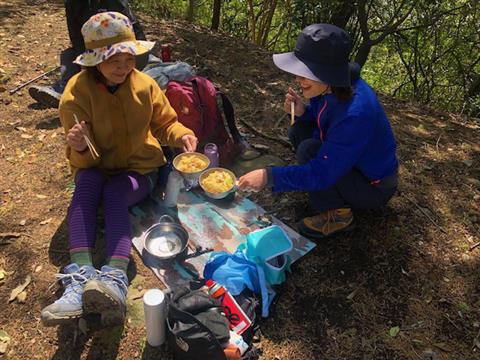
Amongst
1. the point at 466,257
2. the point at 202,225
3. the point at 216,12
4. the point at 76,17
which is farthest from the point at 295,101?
the point at 216,12

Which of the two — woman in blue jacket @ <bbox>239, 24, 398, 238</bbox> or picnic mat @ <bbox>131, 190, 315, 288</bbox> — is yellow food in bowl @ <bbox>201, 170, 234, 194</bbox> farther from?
woman in blue jacket @ <bbox>239, 24, 398, 238</bbox>

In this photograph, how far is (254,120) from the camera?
15.8ft

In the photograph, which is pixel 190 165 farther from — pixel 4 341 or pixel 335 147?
pixel 4 341

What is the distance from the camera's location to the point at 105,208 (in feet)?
9.53

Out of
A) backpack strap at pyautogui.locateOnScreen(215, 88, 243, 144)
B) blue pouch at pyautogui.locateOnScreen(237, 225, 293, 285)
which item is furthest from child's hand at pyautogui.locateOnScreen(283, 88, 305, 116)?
blue pouch at pyautogui.locateOnScreen(237, 225, 293, 285)

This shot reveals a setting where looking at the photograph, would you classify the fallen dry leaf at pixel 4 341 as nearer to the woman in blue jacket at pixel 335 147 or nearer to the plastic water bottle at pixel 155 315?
the plastic water bottle at pixel 155 315

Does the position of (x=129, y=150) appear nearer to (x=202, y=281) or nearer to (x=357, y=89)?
(x=202, y=281)

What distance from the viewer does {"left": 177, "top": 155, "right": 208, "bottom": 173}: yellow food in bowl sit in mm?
3121

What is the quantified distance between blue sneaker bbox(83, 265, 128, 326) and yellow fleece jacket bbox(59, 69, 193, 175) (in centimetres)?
99

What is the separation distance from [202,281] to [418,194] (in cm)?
229

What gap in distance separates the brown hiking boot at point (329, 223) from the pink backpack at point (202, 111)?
3.85 ft

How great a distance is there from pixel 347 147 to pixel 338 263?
974 mm

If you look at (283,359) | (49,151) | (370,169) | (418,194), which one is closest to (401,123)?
(418,194)

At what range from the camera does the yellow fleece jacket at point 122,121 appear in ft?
9.21
